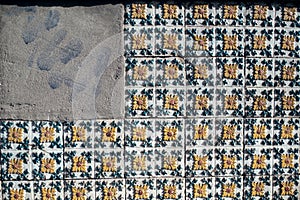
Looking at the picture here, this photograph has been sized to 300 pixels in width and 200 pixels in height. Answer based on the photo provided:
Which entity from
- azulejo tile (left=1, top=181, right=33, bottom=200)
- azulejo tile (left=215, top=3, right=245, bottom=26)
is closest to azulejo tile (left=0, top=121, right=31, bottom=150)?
azulejo tile (left=1, top=181, right=33, bottom=200)

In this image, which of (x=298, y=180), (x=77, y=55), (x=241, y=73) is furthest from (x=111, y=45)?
(x=298, y=180)

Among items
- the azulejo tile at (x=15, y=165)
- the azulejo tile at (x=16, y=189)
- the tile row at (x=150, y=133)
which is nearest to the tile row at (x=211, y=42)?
the tile row at (x=150, y=133)

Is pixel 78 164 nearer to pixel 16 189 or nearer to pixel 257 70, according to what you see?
pixel 16 189

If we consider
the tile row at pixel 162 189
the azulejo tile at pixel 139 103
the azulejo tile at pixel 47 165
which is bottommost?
the tile row at pixel 162 189

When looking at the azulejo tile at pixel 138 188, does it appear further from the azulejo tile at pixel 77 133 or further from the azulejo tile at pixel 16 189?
the azulejo tile at pixel 16 189

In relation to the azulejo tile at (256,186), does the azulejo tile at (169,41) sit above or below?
above

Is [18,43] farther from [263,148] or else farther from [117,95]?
[263,148]
